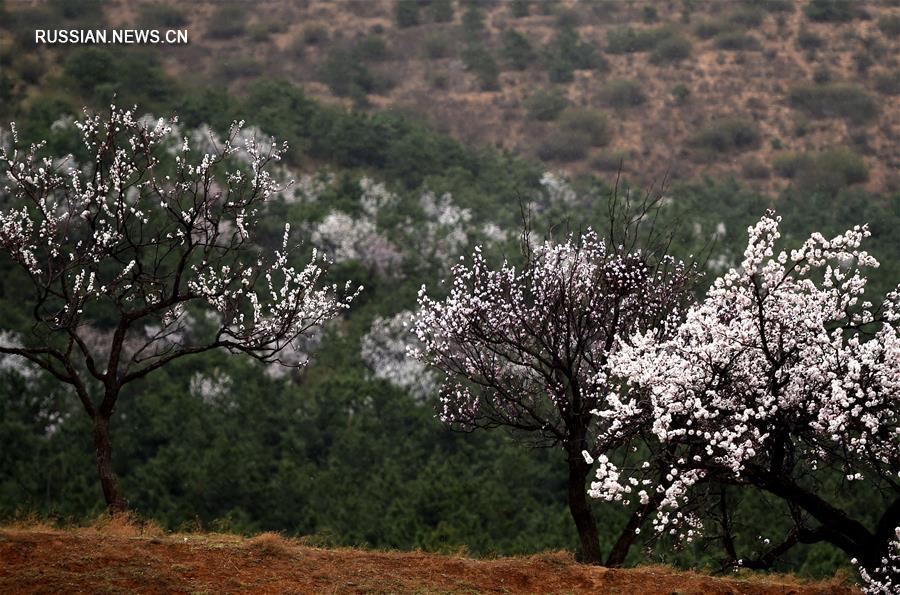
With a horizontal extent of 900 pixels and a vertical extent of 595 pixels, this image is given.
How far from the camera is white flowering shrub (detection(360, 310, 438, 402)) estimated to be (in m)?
48.2

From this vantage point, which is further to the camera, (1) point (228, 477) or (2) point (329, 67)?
(2) point (329, 67)

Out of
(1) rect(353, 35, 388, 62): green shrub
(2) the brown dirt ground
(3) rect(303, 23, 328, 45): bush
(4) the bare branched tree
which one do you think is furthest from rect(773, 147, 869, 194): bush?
(2) the brown dirt ground

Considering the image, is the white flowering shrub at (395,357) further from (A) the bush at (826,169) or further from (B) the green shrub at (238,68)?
(B) the green shrub at (238,68)

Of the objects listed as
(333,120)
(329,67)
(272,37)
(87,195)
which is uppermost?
(272,37)

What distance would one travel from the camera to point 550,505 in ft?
124

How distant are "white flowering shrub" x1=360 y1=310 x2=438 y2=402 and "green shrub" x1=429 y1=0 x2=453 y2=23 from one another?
5116 cm

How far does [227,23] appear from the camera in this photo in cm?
9450

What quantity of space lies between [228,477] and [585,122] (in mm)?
50158

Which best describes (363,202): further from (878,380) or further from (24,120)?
(878,380)

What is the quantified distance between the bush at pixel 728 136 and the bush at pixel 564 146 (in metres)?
8.17

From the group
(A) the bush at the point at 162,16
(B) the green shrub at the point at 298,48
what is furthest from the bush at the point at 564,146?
(A) the bush at the point at 162,16

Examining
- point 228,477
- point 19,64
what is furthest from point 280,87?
point 228,477

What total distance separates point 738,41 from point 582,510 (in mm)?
77842

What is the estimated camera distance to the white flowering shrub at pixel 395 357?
158 feet
